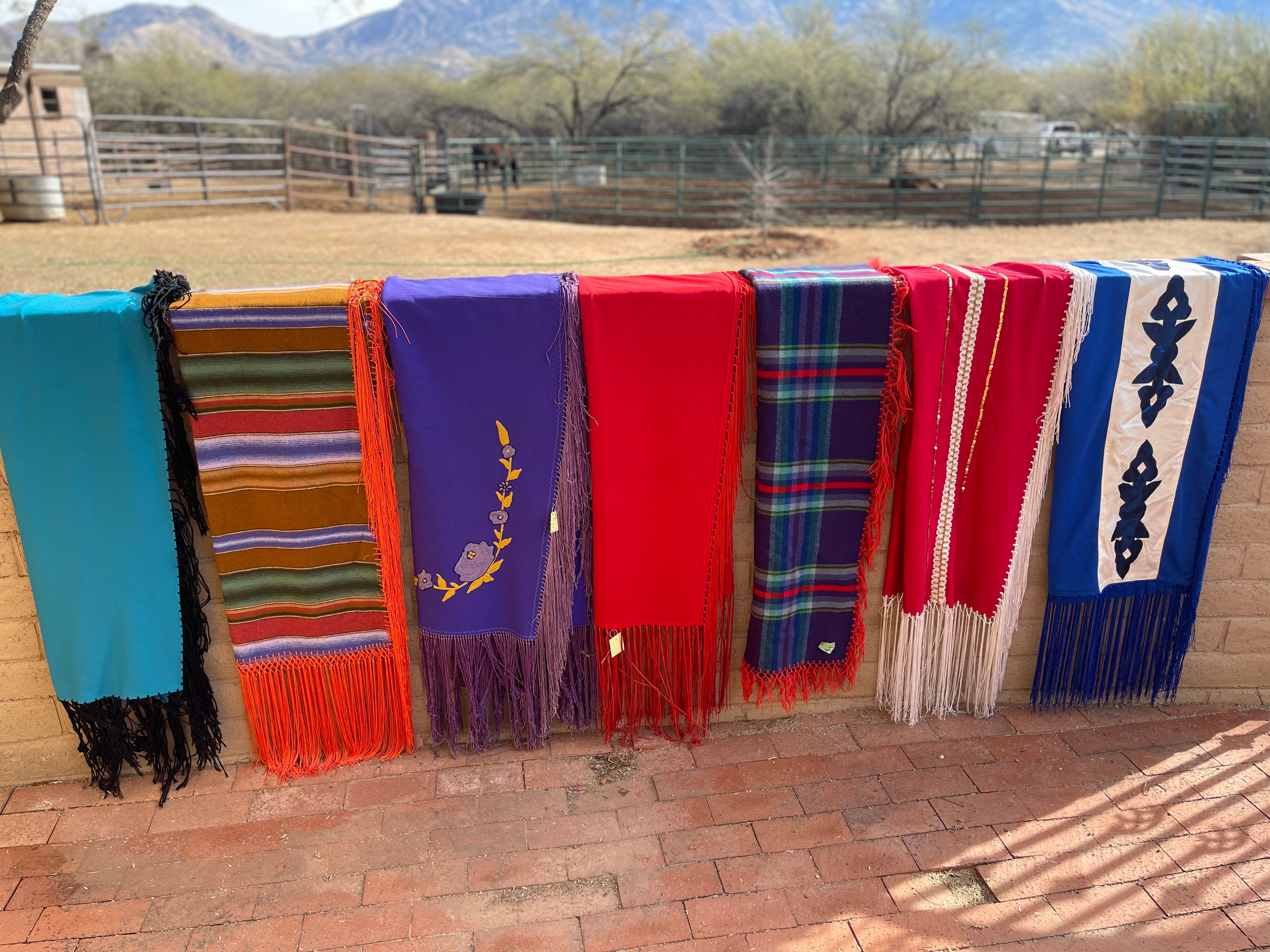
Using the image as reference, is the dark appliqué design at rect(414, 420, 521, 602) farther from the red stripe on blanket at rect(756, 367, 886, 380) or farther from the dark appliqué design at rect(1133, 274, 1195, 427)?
the dark appliqué design at rect(1133, 274, 1195, 427)

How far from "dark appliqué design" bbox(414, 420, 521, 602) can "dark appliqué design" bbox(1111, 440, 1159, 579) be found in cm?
185

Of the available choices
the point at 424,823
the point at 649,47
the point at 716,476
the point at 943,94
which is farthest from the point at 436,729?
the point at 649,47

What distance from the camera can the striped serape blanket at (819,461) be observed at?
2504mm

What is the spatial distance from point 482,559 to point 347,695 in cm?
64

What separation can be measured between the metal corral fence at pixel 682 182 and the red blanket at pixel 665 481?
543 inches

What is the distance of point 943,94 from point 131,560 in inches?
1097

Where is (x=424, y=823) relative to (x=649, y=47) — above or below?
below

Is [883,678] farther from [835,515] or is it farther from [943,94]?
[943,94]

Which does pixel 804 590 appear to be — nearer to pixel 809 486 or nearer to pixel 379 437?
pixel 809 486

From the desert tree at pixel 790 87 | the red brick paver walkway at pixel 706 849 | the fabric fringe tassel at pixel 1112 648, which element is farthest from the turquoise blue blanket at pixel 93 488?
the desert tree at pixel 790 87

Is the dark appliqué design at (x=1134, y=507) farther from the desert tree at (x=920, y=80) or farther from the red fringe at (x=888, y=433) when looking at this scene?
the desert tree at (x=920, y=80)

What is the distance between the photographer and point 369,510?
256 centimetres

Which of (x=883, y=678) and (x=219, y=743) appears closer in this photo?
(x=219, y=743)

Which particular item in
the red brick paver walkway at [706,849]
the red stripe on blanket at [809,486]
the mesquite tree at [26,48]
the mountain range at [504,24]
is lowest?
the red brick paver walkway at [706,849]
